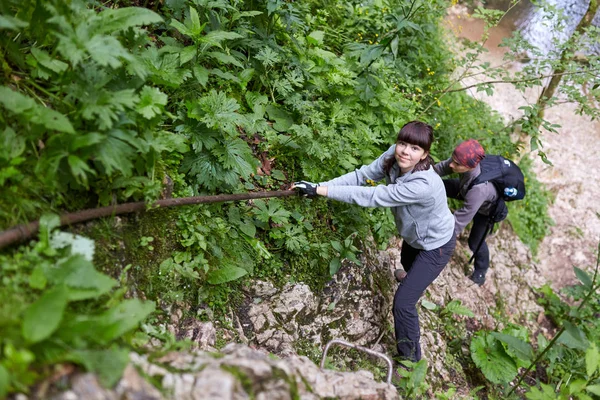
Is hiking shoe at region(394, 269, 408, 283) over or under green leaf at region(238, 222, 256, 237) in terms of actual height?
under

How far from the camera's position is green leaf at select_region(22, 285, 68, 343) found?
1.77m

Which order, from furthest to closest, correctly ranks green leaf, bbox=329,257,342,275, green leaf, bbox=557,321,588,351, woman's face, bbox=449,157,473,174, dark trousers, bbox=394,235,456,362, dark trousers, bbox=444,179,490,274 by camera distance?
dark trousers, bbox=444,179,490,274 < woman's face, bbox=449,157,473,174 < green leaf, bbox=329,257,342,275 < dark trousers, bbox=394,235,456,362 < green leaf, bbox=557,321,588,351

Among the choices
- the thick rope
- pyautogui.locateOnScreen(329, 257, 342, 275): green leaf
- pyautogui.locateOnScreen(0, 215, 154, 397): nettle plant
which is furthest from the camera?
pyautogui.locateOnScreen(329, 257, 342, 275): green leaf

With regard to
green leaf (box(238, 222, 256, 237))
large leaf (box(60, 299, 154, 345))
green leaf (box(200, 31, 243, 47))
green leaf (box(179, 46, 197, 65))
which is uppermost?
green leaf (box(200, 31, 243, 47))

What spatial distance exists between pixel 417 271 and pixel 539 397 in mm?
1503

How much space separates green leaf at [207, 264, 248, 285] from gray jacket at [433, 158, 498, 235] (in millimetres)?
3130

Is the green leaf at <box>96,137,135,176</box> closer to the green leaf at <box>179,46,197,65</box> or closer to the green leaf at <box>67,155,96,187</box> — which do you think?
the green leaf at <box>67,155,96,187</box>

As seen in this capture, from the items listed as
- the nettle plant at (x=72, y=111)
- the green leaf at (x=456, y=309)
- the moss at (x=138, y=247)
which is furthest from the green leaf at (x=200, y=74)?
the green leaf at (x=456, y=309)

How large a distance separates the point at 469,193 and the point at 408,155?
2.02 meters

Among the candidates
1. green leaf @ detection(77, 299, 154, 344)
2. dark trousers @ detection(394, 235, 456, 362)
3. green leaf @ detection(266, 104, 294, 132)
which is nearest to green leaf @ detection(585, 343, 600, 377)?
dark trousers @ detection(394, 235, 456, 362)

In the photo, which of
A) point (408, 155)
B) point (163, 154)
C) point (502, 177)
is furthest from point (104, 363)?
point (502, 177)

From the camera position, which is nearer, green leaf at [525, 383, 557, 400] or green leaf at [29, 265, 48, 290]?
green leaf at [29, 265, 48, 290]

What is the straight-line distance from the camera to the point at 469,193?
5.77 metres

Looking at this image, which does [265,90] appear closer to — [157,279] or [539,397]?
[157,279]
